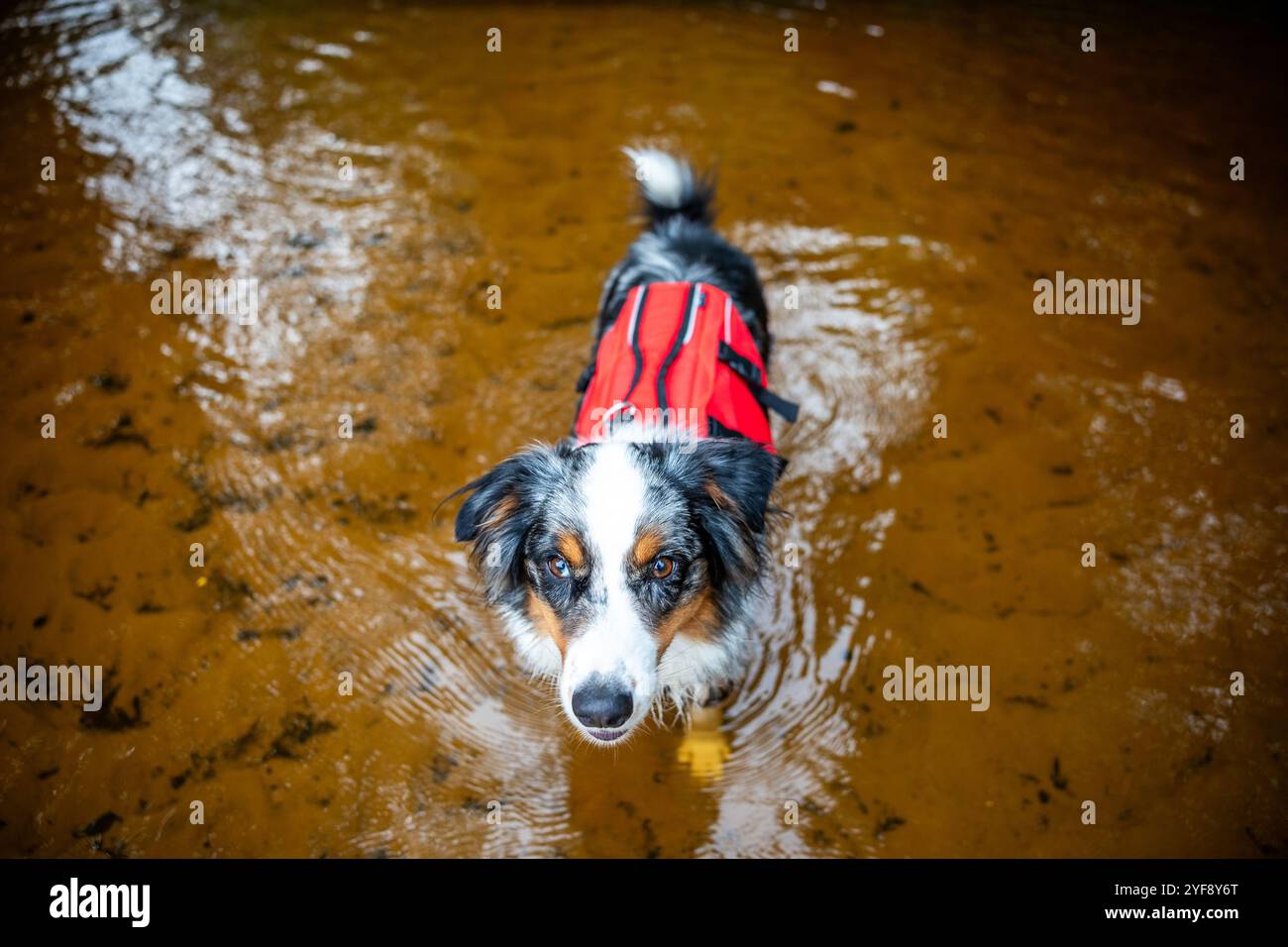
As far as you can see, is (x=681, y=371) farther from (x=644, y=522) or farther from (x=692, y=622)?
(x=692, y=622)

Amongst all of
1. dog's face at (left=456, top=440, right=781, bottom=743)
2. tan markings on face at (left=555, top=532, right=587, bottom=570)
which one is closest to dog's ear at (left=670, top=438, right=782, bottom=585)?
dog's face at (left=456, top=440, right=781, bottom=743)

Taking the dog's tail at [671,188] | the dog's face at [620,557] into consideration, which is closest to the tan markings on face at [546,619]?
the dog's face at [620,557]

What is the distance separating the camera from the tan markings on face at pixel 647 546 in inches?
80.0

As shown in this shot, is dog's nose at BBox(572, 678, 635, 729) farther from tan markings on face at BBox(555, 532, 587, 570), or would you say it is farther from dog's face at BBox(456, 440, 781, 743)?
tan markings on face at BBox(555, 532, 587, 570)

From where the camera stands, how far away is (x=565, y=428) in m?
3.62

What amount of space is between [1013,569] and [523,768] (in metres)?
2.06

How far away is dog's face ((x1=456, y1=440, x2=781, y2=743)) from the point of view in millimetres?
1938

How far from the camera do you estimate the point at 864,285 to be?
4336 mm

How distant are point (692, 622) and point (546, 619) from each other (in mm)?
442

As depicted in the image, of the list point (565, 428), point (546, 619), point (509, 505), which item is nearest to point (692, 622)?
point (546, 619)

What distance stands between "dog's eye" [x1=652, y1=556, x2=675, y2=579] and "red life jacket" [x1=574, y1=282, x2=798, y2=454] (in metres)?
0.49

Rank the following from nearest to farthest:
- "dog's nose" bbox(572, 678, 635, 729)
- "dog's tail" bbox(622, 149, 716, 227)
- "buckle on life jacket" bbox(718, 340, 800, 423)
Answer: "dog's nose" bbox(572, 678, 635, 729), "buckle on life jacket" bbox(718, 340, 800, 423), "dog's tail" bbox(622, 149, 716, 227)
